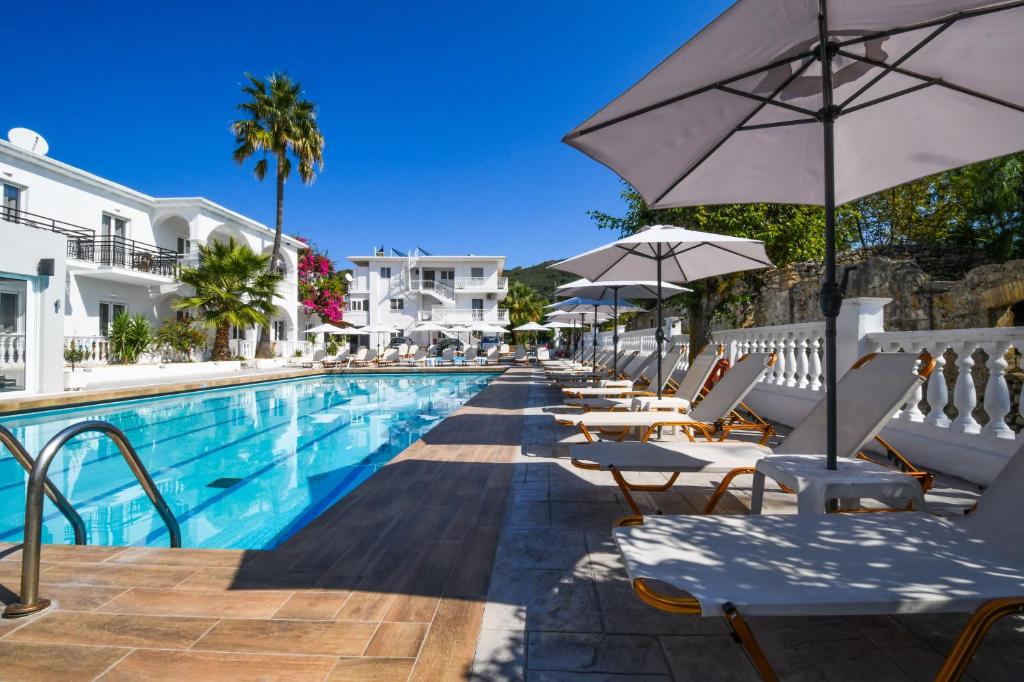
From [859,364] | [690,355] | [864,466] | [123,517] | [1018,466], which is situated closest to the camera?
[1018,466]

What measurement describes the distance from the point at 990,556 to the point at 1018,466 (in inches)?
23.4

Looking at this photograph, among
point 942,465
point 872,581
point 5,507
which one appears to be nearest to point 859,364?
point 942,465

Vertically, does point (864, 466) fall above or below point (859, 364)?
below

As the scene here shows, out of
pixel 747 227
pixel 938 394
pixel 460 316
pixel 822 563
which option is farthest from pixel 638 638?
pixel 460 316

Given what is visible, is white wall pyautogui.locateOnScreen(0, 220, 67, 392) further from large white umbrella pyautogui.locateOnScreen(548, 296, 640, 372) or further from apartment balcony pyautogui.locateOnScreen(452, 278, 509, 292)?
apartment balcony pyautogui.locateOnScreen(452, 278, 509, 292)

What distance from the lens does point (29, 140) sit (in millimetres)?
17094

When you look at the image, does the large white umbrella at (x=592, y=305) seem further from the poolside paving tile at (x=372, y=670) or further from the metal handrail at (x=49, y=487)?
the poolside paving tile at (x=372, y=670)

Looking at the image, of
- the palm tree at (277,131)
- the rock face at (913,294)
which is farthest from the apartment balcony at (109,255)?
the rock face at (913,294)

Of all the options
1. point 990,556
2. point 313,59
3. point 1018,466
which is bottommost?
point 990,556

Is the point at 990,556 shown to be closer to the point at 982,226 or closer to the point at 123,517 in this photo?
the point at 123,517

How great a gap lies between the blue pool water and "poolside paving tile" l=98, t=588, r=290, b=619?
6.35ft

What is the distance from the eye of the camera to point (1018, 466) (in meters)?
2.13

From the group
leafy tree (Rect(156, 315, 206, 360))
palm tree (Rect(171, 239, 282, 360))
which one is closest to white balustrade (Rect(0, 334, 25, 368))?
palm tree (Rect(171, 239, 282, 360))

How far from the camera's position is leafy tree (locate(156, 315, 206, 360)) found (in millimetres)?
18641
